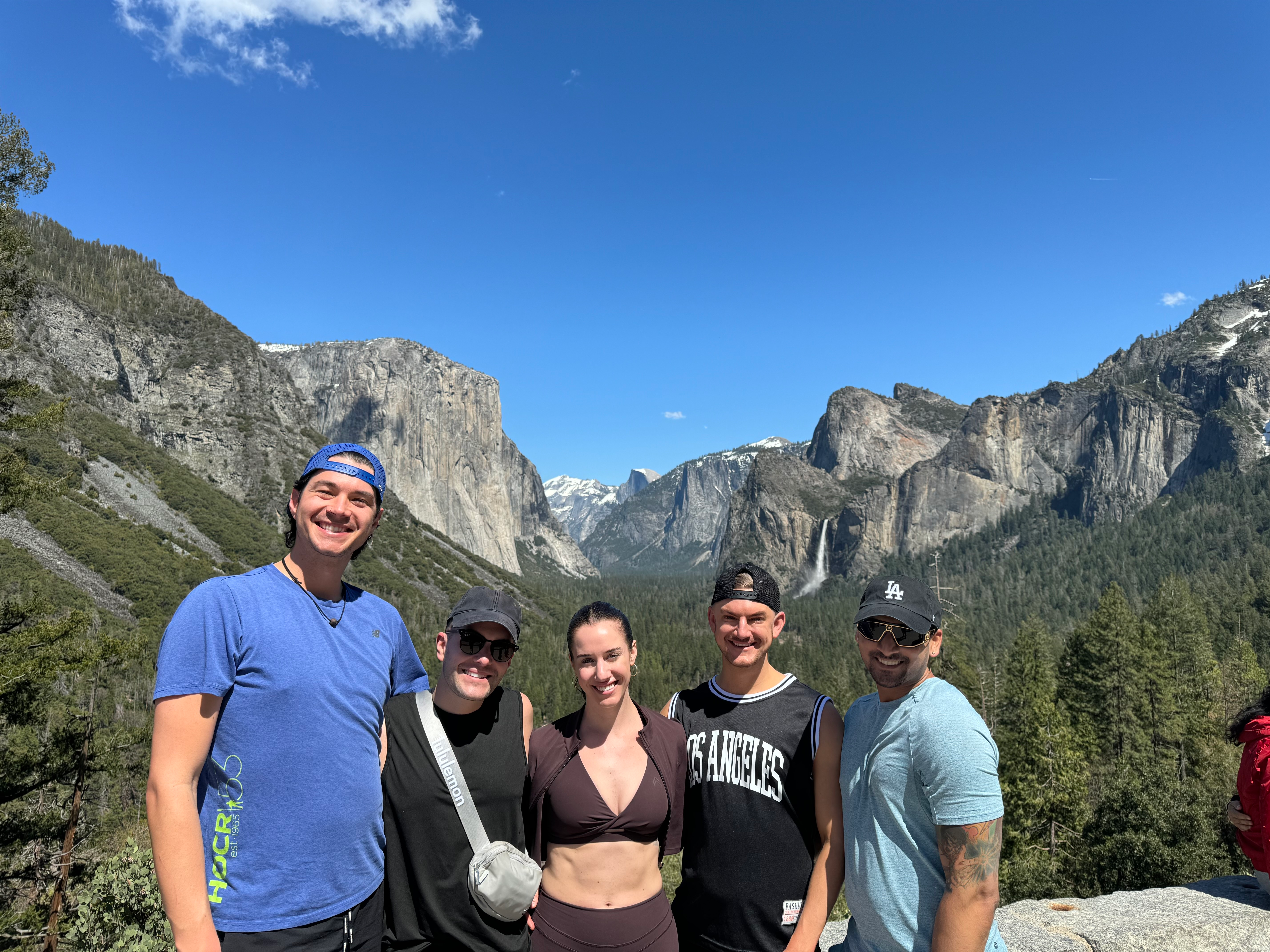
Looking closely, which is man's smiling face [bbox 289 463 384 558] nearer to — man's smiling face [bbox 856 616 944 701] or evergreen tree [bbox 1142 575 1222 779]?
man's smiling face [bbox 856 616 944 701]

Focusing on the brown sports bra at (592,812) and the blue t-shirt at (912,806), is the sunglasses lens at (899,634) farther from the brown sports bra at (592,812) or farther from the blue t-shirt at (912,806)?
the brown sports bra at (592,812)

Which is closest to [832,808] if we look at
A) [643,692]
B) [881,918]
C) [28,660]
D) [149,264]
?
[881,918]

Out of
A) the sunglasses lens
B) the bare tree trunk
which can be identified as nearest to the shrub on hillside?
the bare tree trunk

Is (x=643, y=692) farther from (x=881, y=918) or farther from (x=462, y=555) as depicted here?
(x=462, y=555)

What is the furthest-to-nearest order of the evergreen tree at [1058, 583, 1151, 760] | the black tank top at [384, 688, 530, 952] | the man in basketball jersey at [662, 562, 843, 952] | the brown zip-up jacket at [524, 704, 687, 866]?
1. the evergreen tree at [1058, 583, 1151, 760]
2. the brown zip-up jacket at [524, 704, 687, 866]
3. the man in basketball jersey at [662, 562, 843, 952]
4. the black tank top at [384, 688, 530, 952]

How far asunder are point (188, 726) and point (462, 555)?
176255 millimetres

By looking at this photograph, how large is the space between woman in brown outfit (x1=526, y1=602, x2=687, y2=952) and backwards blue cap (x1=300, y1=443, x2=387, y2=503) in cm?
153

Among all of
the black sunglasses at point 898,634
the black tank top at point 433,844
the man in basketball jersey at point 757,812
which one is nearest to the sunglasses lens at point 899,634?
the black sunglasses at point 898,634

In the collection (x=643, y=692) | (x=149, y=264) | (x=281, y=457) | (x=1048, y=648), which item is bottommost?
(x=643, y=692)

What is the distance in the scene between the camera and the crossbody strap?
3949 mm

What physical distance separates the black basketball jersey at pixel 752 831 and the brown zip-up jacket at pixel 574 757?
12 cm

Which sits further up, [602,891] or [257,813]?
[257,813]

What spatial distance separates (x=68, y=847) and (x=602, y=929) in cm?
1779

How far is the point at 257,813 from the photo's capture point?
327 cm
